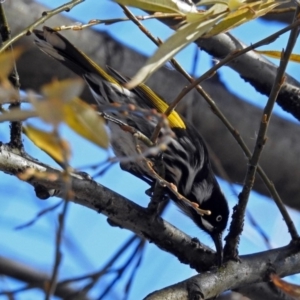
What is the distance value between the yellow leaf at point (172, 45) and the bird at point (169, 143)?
63.3 inches

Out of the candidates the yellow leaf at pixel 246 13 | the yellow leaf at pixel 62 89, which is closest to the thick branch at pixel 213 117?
the yellow leaf at pixel 246 13

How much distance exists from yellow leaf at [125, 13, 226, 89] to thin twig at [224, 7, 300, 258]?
1.16 ft

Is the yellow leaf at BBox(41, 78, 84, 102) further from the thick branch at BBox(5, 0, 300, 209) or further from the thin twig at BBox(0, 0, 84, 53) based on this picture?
the thick branch at BBox(5, 0, 300, 209)

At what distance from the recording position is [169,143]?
3.33 meters

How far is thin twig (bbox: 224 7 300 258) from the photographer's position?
1.57 meters

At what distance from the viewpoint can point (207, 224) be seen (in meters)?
3.37

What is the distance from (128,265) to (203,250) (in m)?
0.59

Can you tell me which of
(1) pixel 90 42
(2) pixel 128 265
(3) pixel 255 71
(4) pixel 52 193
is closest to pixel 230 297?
(2) pixel 128 265

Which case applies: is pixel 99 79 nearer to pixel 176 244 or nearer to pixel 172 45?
pixel 176 244

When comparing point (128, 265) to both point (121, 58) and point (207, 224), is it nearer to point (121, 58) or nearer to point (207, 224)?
point (207, 224)

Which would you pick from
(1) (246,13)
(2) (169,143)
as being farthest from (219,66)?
(2) (169,143)

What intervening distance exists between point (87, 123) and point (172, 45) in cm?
30

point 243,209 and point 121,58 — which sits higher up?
point 121,58

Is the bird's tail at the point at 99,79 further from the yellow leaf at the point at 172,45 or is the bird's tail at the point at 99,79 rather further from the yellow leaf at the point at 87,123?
the yellow leaf at the point at 87,123
